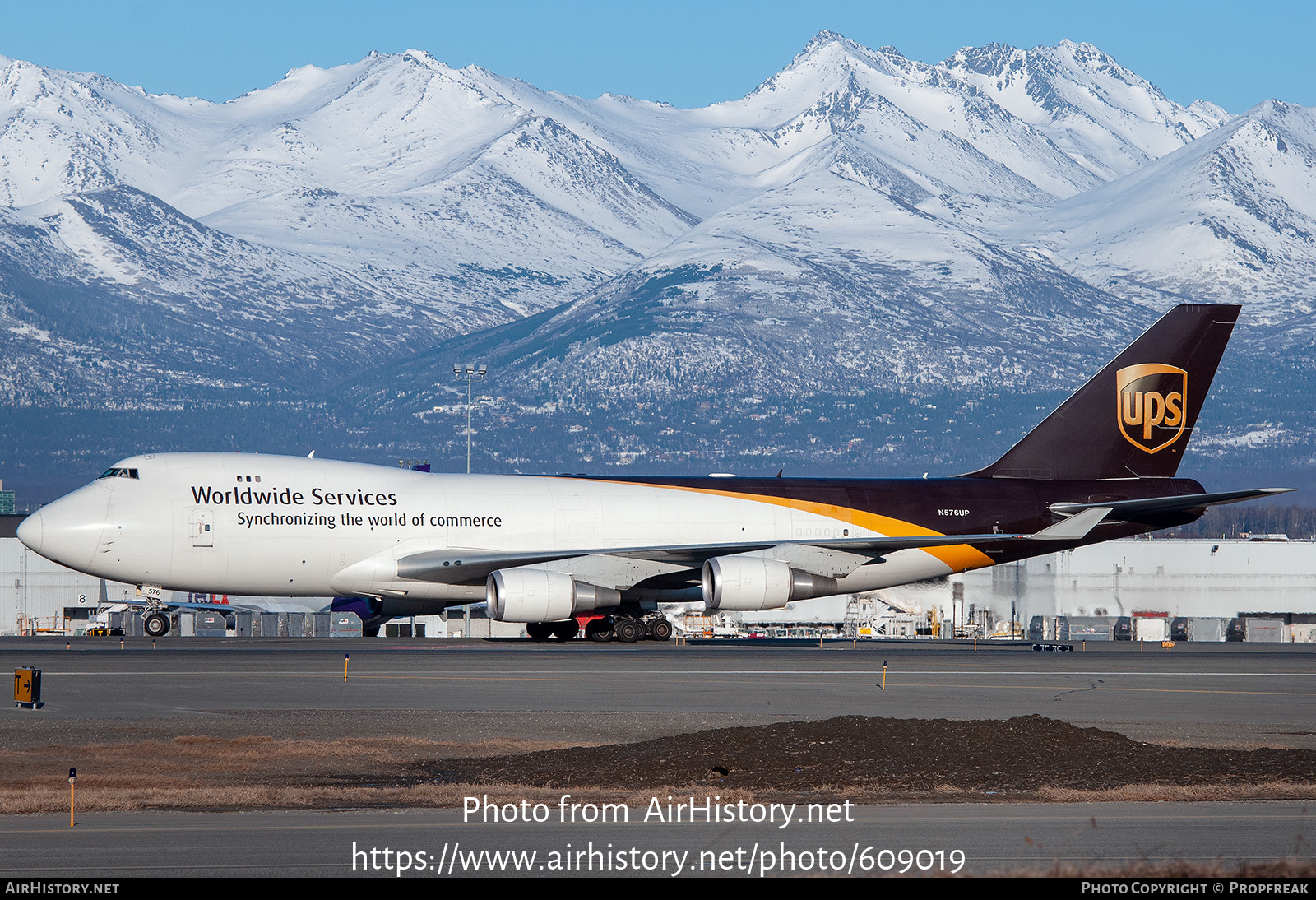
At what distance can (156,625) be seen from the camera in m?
43.6

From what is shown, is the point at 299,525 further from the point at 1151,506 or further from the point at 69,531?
the point at 1151,506

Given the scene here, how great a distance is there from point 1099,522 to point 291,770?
32536 mm

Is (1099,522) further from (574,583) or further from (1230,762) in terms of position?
(1230,762)

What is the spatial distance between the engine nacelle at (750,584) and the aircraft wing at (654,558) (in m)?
0.72

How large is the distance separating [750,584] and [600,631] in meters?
5.80

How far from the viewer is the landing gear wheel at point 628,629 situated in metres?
46.3

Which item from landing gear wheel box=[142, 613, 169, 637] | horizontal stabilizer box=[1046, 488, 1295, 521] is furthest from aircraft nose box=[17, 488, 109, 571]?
horizontal stabilizer box=[1046, 488, 1295, 521]

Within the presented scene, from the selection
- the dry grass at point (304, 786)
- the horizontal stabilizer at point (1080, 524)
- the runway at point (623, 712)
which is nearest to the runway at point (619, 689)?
the runway at point (623, 712)

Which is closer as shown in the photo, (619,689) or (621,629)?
(619,689)

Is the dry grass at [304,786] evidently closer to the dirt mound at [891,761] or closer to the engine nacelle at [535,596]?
the dirt mound at [891,761]

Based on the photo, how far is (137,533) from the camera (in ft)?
138

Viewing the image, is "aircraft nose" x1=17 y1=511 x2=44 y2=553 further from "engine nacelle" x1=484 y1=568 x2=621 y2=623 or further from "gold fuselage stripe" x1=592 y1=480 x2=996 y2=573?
"gold fuselage stripe" x1=592 y1=480 x2=996 y2=573

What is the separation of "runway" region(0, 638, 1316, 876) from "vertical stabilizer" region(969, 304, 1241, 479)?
6.27 m

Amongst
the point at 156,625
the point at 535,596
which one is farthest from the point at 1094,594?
the point at 156,625
